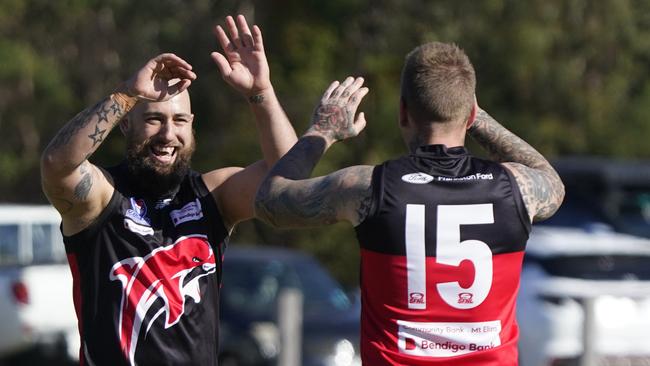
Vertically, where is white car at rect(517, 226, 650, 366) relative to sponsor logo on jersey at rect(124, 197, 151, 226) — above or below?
below

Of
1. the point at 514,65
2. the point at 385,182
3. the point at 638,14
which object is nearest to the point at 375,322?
the point at 385,182

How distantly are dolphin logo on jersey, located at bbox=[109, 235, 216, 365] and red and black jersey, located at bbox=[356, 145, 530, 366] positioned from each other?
1.01 m

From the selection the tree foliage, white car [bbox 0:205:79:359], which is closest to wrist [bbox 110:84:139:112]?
white car [bbox 0:205:79:359]

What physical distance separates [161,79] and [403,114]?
1.03 meters

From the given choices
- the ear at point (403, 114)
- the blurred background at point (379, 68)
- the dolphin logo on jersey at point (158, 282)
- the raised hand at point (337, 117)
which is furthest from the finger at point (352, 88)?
the blurred background at point (379, 68)

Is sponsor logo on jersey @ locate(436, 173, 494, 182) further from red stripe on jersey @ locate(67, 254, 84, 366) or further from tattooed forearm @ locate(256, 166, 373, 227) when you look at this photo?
red stripe on jersey @ locate(67, 254, 84, 366)

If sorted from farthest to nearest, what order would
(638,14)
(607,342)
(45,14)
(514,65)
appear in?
(45,14) < (638,14) < (514,65) < (607,342)

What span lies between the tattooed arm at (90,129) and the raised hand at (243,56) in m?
0.30

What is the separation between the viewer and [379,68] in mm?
23781

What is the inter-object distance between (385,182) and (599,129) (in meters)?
21.4

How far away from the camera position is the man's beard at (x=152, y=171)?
17.1ft

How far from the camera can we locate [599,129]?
2512 cm

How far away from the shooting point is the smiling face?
5.24m

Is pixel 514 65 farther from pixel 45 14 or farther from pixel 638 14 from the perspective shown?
pixel 45 14
